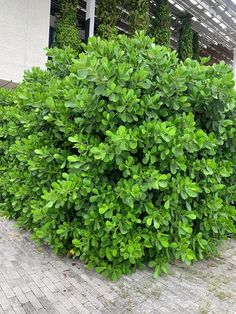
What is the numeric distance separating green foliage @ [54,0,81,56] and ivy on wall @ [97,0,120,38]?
1.00 meters

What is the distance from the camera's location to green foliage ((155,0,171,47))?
42.2 ft

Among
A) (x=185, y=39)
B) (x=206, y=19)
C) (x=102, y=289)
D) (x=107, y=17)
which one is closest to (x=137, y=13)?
(x=107, y=17)

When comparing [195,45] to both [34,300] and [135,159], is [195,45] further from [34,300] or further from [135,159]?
[34,300]

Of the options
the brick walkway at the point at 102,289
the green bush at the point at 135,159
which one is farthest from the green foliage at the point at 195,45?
the brick walkway at the point at 102,289

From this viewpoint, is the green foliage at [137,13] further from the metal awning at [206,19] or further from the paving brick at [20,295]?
the paving brick at [20,295]

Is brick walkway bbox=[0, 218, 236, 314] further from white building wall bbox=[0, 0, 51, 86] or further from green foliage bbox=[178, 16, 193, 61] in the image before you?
green foliage bbox=[178, 16, 193, 61]

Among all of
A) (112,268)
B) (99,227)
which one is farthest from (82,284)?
(99,227)

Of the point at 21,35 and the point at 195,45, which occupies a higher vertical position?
the point at 195,45

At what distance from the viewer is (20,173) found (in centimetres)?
362

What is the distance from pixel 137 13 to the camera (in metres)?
11.4

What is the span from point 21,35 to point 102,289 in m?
9.09

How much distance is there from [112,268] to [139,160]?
3.41ft

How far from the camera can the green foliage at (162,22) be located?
42.2 ft

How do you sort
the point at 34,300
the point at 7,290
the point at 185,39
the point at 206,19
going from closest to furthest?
the point at 34,300 < the point at 7,290 < the point at 185,39 < the point at 206,19
